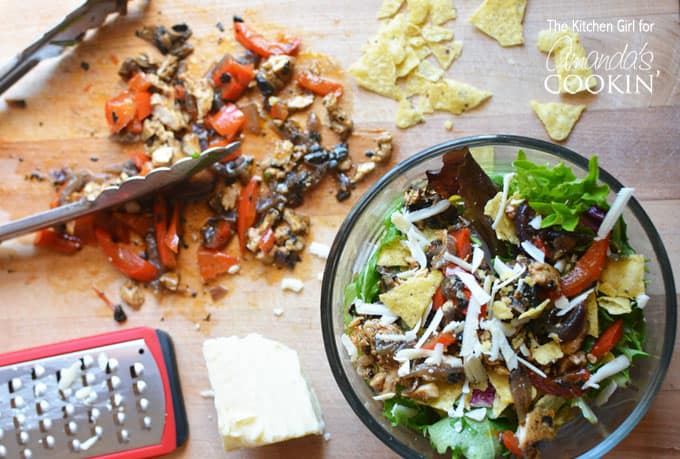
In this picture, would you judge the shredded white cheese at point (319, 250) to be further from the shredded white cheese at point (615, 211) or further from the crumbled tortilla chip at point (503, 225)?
the shredded white cheese at point (615, 211)

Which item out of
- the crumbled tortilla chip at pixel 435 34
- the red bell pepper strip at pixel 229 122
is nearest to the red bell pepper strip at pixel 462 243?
the crumbled tortilla chip at pixel 435 34

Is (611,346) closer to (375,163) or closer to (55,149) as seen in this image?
(375,163)

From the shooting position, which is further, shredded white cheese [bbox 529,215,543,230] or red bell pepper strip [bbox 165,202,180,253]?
red bell pepper strip [bbox 165,202,180,253]

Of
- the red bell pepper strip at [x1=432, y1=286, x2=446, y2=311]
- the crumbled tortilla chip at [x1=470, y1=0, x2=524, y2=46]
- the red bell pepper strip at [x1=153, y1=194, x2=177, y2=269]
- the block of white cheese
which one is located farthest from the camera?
the red bell pepper strip at [x1=153, y1=194, x2=177, y2=269]

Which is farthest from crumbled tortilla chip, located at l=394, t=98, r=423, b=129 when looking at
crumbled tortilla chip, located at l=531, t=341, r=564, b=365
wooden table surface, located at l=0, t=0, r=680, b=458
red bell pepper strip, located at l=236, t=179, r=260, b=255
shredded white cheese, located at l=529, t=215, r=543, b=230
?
crumbled tortilla chip, located at l=531, t=341, r=564, b=365

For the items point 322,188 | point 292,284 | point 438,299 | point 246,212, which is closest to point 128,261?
point 246,212

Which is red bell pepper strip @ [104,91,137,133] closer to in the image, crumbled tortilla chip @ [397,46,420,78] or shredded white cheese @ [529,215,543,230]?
crumbled tortilla chip @ [397,46,420,78]
